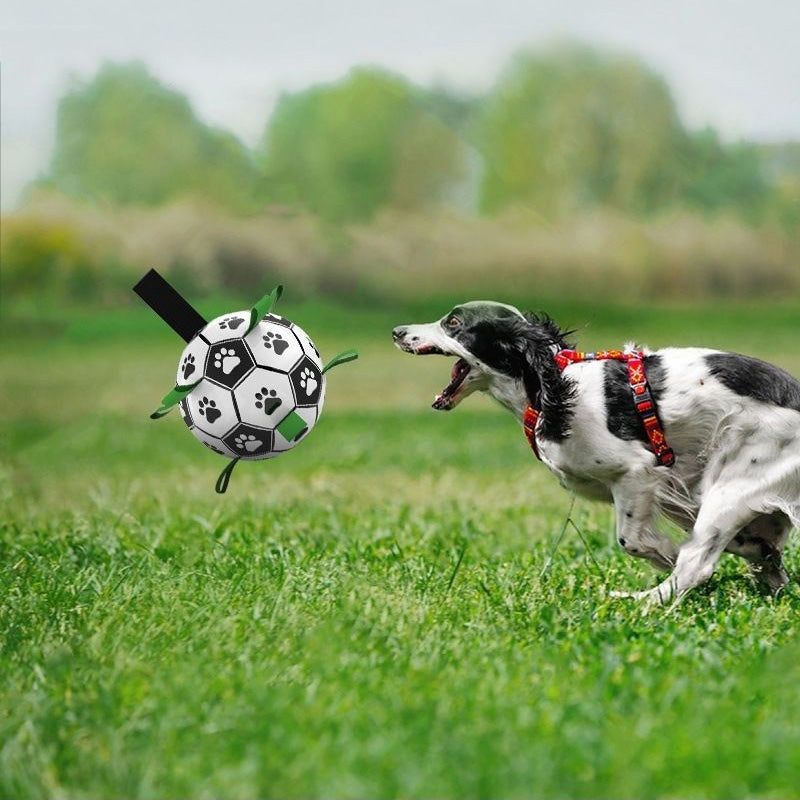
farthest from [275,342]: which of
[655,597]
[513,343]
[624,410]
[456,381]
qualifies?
[655,597]

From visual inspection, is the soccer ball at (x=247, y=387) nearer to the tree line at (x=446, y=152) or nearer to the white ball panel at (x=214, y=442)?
the white ball panel at (x=214, y=442)

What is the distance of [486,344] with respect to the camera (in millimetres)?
5316

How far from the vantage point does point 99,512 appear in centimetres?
725

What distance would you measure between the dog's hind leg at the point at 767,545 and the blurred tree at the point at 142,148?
55.9 ft

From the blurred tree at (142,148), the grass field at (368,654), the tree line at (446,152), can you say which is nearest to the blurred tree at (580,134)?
the tree line at (446,152)

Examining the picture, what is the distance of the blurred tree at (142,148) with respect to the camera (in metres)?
22.0

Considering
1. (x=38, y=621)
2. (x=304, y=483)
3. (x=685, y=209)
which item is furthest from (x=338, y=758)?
(x=685, y=209)

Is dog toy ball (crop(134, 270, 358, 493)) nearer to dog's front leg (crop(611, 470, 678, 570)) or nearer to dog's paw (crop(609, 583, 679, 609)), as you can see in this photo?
dog's front leg (crop(611, 470, 678, 570))

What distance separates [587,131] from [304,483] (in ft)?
63.1

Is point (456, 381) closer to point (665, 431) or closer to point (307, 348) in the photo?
point (307, 348)

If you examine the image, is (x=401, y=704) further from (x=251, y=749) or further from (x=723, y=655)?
(x=723, y=655)

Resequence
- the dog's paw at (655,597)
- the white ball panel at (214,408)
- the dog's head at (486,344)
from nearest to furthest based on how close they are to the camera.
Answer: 1. the dog's paw at (655,597)
2. the white ball panel at (214,408)
3. the dog's head at (486,344)

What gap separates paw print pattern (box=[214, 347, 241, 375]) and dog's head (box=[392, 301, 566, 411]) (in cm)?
67

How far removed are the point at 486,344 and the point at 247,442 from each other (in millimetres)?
996
